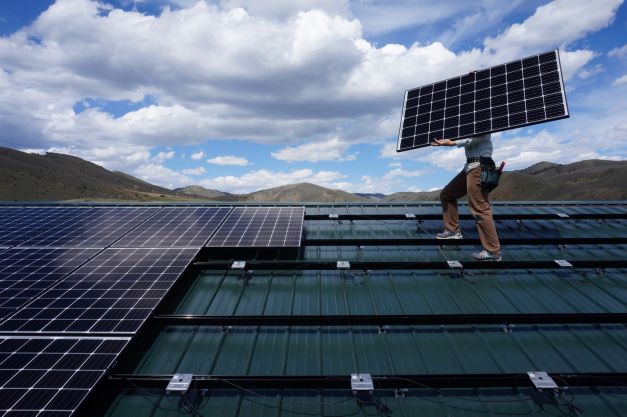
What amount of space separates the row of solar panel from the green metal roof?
0.79 meters

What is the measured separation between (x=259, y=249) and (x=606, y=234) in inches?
503

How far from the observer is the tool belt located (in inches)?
388

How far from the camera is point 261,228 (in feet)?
38.5

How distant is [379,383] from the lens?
575cm

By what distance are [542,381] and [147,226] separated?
39.2 feet

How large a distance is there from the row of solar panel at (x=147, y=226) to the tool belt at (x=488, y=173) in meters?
5.92

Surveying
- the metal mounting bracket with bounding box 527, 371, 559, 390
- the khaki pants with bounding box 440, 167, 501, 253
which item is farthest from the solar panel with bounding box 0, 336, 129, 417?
the khaki pants with bounding box 440, 167, 501, 253

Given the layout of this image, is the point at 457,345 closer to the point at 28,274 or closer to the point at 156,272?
the point at 156,272

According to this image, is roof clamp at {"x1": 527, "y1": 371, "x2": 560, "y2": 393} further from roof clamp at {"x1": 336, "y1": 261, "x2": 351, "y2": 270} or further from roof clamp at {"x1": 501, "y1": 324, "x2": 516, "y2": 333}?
roof clamp at {"x1": 336, "y1": 261, "x2": 351, "y2": 270}

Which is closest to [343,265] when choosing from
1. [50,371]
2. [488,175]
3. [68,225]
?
[488,175]

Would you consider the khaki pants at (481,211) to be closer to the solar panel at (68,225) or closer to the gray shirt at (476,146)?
the gray shirt at (476,146)

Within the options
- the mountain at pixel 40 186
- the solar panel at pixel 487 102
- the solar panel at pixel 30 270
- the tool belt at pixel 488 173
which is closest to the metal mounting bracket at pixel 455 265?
the tool belt at pixel 488 173

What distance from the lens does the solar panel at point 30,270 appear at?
753 centimetres

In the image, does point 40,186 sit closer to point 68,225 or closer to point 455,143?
point 68,225
